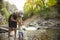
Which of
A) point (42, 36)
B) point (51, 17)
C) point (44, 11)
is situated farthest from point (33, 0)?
point (42, 36)

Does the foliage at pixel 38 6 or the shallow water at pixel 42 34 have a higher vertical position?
the foliage at pixel 38 6

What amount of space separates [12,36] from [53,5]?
0.61m

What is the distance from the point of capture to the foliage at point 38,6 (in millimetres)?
1553

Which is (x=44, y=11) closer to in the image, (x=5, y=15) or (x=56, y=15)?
(x=56, y=15)

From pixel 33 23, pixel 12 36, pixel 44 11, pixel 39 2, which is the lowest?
pixel 12 36

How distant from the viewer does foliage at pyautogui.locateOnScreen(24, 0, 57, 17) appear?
155cm

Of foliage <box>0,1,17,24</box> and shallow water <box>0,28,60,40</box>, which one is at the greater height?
foliage <box>0,1,17,24</box>

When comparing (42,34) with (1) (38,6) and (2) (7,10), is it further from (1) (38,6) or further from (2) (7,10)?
(2) (7,10)

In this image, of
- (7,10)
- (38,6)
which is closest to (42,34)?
(38,6)

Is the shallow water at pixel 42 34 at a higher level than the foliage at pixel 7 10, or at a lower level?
lower

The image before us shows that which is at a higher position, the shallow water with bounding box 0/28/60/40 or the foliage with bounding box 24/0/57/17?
the foliage with bounding box 24/0/57/17

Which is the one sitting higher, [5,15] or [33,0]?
[33,0]

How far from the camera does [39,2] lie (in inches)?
61.4

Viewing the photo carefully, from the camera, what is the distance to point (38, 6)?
156 cm
